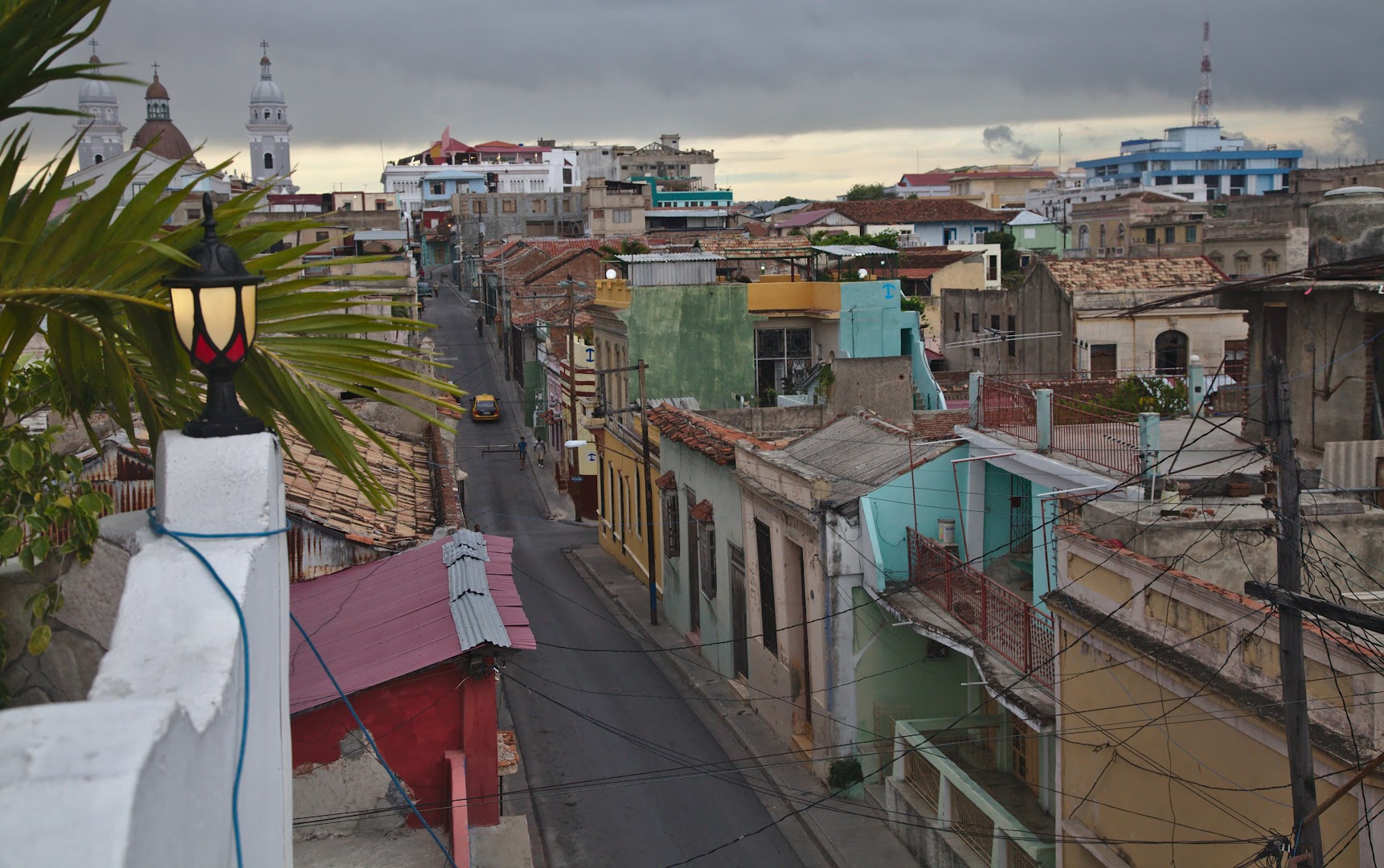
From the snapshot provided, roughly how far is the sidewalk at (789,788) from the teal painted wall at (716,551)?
521 mm

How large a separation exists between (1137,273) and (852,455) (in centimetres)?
2133

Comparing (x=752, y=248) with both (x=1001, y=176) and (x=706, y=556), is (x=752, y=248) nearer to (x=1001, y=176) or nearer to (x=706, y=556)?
(x=706, y=556)

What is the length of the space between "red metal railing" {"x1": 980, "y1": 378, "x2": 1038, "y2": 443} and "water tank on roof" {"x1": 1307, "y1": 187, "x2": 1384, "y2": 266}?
4.13 m

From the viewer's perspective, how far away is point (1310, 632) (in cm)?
984

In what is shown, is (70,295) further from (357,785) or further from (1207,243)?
(1207,243)

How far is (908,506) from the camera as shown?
1898 centimetres

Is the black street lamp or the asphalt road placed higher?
the black street lamp

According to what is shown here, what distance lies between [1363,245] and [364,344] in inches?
531

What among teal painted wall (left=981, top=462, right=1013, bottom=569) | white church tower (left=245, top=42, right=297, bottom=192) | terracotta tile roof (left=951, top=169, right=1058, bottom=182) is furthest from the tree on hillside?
teal painted wall (left=981, top=462, right=1013, bottom=569)

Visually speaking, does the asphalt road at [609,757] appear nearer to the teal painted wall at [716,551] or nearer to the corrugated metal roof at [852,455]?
the teal painted wall at [716,551]

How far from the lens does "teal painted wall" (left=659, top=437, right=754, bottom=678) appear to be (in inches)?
993

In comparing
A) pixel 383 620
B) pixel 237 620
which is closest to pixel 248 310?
pixel 237 620

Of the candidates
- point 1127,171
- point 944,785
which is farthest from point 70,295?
point 1127,171

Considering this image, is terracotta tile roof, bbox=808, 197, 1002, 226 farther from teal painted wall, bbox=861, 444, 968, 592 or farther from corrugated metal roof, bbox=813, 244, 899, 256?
teal painted wall, bbox=861, 444, 968, 592
